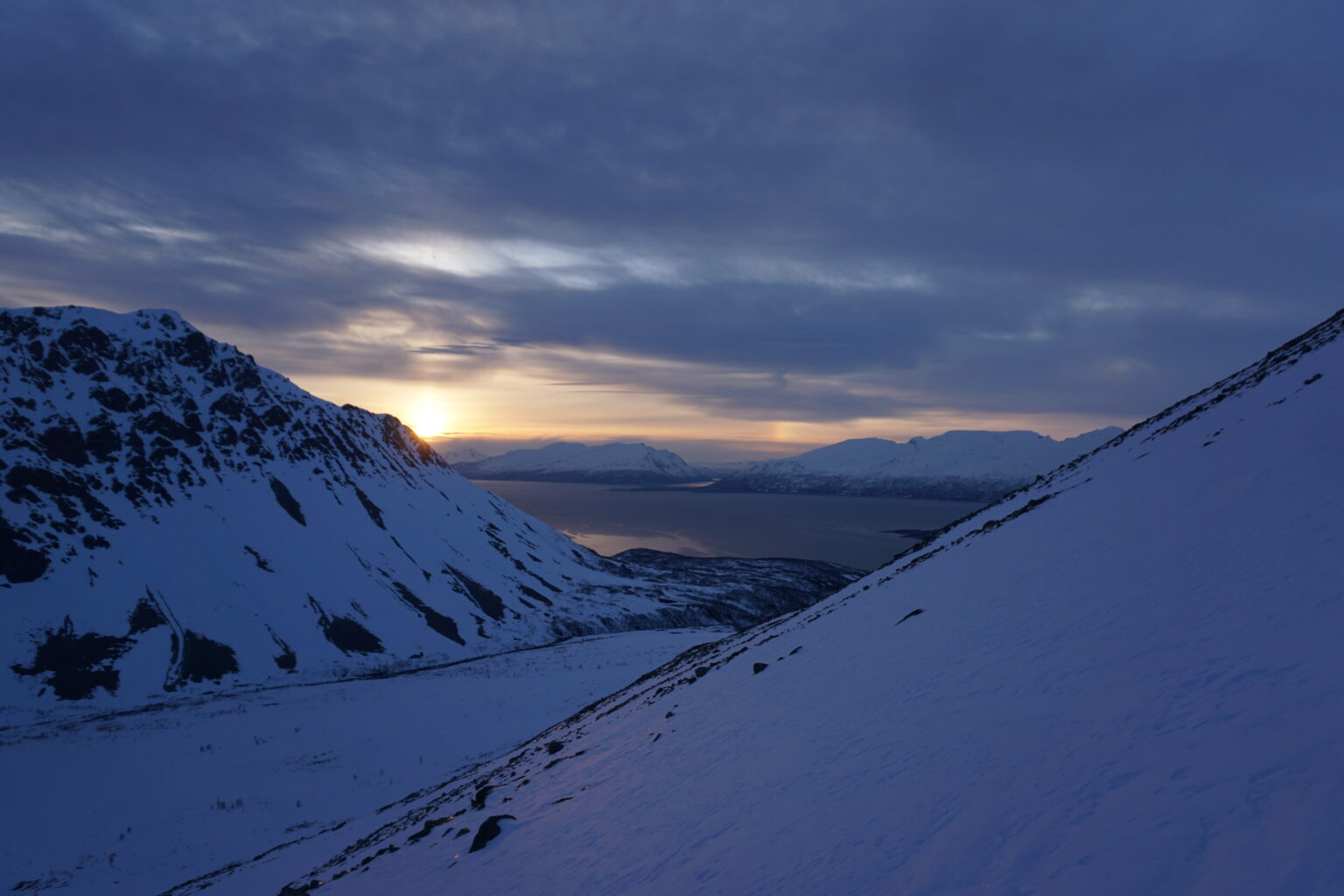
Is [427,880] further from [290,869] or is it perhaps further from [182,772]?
[182,772]

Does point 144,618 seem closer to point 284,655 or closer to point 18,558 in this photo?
point 18,558

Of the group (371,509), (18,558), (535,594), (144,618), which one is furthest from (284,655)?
(535,594)

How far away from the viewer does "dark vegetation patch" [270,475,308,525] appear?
2375 inches

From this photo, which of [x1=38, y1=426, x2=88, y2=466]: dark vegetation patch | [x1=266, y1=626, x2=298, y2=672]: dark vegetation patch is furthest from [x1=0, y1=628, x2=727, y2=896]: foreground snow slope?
[x1=38, y1=426, x2=88, y2=466]: dark vegetation patch

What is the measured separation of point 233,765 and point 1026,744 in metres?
27.1

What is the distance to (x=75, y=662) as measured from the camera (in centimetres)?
3747

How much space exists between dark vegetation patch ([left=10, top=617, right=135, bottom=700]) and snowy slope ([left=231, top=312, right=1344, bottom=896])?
32.9 meters

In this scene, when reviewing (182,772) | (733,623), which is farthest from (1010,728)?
(733,623)

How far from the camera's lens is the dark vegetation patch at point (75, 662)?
1409 inches

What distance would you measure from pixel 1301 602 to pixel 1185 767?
348cm

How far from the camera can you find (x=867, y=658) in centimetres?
1188

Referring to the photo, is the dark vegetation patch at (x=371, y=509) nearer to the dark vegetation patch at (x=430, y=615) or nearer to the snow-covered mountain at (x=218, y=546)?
the snow-covered mountain at (x=218, y=546)

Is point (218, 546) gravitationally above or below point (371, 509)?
below

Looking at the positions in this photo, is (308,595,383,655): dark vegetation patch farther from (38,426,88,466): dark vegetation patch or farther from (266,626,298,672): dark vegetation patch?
(38,426,88,466): dark vegetation patch
